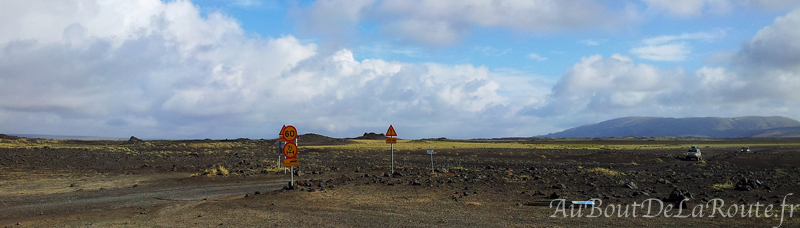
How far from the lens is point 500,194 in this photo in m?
15.6

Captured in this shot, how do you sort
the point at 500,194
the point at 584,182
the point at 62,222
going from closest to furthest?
1. the point at 62,222
2. the point at 500,194
3. the point at 584,182

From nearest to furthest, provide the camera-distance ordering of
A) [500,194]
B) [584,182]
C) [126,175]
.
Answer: [500,194] → [584,182] → [126,175]

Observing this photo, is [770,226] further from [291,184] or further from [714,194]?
[291,184]

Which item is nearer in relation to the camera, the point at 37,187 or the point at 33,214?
the point at 33,214

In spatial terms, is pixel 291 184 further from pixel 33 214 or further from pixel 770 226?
pixel 770 226

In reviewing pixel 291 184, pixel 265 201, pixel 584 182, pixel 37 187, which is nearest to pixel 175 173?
pixel 37 187

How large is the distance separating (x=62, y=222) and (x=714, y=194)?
1760 cm

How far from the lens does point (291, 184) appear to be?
54.4 feet

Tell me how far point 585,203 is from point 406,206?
4.57 meters

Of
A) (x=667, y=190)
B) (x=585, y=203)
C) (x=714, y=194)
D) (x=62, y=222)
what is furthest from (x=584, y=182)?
(x=62, y=222)

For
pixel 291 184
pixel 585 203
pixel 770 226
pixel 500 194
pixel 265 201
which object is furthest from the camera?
pixel 291 184

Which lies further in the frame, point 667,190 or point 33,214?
point 667,190

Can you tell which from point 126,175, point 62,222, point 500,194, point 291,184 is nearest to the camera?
point 62,222

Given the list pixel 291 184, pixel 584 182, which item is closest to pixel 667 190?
pixel 584 182
